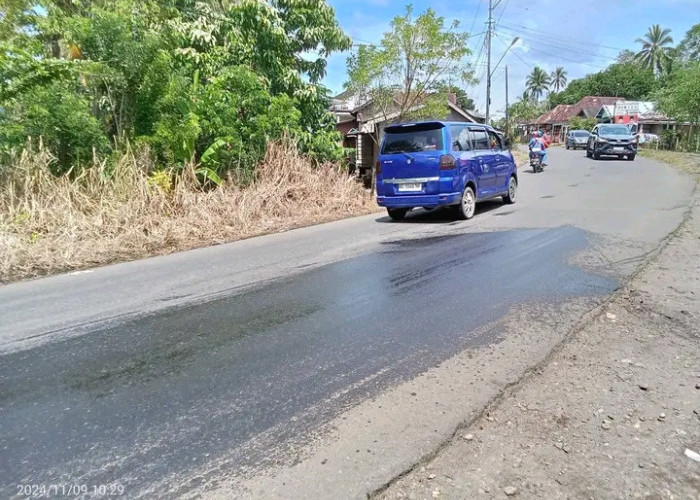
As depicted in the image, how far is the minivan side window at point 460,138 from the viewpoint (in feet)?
33.1

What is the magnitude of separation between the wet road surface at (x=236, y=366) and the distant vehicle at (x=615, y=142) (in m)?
26.1

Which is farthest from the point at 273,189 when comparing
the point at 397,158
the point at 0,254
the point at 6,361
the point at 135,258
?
the point at 6,361

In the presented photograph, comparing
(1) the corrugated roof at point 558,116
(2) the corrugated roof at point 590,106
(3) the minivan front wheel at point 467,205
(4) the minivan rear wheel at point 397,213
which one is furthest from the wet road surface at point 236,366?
(1) the corrugated roof at point 558,116

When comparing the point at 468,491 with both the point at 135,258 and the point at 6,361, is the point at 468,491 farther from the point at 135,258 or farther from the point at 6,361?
the point at 135,258

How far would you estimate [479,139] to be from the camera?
11.1 m

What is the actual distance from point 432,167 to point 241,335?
661 centimetres

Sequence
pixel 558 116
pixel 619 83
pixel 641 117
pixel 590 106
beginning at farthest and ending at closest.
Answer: pixel 619 83 → pixel 558 116 → pixel 590 106 → pixel 641 117

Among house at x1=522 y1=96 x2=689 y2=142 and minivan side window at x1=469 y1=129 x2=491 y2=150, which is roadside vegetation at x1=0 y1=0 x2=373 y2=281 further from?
house at x1=522 y1=96 x2=689 y2=142

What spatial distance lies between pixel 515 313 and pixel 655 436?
6.52 feet

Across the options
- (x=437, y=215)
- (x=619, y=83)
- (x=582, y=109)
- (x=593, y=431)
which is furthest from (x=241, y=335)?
(x=619, y=83)

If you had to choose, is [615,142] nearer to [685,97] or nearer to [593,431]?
[685,97]

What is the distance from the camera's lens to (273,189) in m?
12.1

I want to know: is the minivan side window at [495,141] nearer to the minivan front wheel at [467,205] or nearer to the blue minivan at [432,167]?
the blue minivan at [432,167]

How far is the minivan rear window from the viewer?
999 cm
